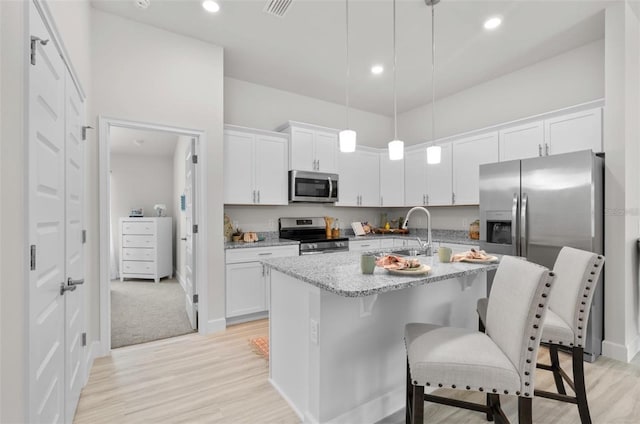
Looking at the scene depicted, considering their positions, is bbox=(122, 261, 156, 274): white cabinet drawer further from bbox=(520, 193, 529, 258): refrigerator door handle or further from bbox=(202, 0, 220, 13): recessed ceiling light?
bbox=(520, 193, 529, 258): refrigerator door handle

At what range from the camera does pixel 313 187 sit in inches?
173

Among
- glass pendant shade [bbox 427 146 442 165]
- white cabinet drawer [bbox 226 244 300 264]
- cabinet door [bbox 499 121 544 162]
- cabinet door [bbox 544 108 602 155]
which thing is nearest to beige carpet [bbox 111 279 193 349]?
white cabinet drawer [bbox 226 244 300 264]

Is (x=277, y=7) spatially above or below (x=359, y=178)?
above

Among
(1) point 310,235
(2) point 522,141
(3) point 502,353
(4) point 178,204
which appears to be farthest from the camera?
(4) point 178,204

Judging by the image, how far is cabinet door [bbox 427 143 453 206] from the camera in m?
4.41

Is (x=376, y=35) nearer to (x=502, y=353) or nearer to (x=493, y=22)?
(x=493, y=22)

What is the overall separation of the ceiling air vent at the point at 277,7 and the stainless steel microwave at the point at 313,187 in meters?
1.90

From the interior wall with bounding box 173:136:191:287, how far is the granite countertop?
4.18m

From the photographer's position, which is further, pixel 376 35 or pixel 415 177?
pixel 415 177

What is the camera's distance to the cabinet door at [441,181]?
Answer: 4.41 metres

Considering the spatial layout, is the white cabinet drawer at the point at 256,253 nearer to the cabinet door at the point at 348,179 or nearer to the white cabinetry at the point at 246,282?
the white cabinetry at the point at 246,282

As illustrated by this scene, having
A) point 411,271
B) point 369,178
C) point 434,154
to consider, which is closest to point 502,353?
point 411,271

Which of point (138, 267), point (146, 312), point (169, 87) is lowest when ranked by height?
point (146, 312)

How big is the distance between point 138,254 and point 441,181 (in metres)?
5.63
